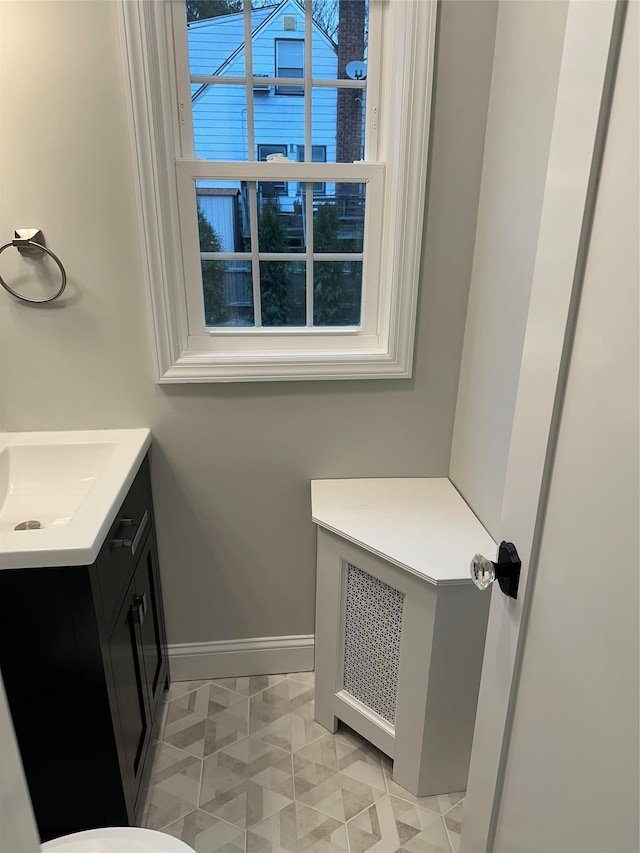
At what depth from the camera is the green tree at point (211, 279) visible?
1.70 metres

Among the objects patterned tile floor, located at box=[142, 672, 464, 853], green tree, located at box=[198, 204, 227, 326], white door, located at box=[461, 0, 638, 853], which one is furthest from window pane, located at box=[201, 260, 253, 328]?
patterned tile floor, located at box=[142, 672, 464, 853]

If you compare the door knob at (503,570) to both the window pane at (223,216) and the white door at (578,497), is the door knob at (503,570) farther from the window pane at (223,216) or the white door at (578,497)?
the window pane at (223,216)

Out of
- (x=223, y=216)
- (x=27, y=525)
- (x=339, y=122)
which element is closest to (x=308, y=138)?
(x=339, y=122)

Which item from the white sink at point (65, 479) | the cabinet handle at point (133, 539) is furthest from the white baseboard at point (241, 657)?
the white sink at point (65, 479)

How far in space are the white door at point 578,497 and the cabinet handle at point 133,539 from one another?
2.80 ft

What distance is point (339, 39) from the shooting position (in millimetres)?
1587

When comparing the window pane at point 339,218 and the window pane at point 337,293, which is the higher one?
the window pane at point 339,218

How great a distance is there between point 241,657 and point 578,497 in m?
1.63

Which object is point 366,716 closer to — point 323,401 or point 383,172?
point 323,401

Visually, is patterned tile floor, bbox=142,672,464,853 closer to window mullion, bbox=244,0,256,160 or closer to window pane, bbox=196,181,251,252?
window pane, bbox=196,181,251,252

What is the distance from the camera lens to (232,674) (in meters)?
2.07

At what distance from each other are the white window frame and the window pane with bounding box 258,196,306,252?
0.04 meters

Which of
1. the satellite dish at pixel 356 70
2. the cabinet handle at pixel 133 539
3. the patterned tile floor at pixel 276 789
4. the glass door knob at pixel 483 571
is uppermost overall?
the satellite dish at pixel 356 70

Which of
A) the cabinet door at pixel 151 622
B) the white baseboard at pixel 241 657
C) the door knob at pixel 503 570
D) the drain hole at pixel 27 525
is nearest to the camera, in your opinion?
the door knob at pixel 503 570
